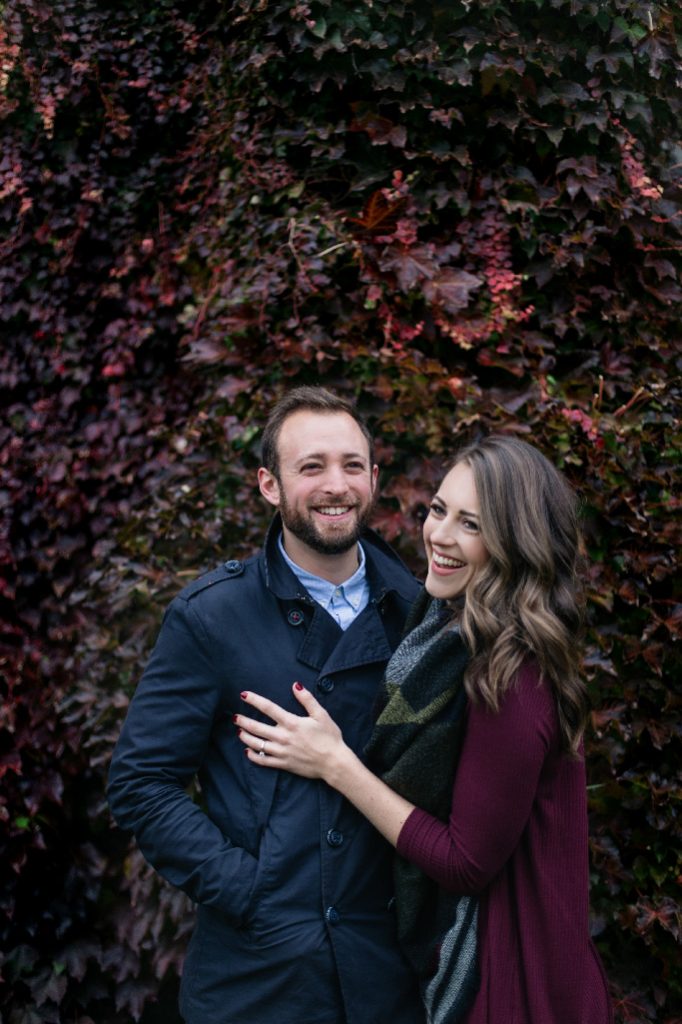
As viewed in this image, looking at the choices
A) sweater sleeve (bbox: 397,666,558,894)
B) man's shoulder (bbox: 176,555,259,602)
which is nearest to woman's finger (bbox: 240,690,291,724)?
man's shoulder (bbox: 176,555,259,602)

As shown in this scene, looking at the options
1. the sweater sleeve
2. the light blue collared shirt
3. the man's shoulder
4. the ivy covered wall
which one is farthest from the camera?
the ivy covered wall

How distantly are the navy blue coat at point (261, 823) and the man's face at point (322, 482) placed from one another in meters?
0.13

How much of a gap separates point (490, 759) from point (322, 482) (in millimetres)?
701

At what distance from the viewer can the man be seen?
68.5 inches

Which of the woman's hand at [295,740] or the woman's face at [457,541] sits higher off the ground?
the woman's face at [457,541]

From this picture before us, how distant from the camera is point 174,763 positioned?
71.5 inches

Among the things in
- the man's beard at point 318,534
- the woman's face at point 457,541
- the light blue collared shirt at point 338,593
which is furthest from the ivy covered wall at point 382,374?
the woman's face at point 457,541

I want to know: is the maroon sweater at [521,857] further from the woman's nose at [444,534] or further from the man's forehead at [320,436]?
the man's forehead at [320,436]

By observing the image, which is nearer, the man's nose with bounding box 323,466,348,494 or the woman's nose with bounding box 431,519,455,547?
the woman's nose with bounding box 431,519,455,547

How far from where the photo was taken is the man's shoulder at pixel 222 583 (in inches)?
75.5

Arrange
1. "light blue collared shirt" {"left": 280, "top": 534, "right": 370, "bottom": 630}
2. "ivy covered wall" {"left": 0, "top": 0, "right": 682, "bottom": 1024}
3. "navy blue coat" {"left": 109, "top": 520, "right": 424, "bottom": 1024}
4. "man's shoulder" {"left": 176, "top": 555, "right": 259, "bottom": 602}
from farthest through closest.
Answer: "ivy covered wall" {"left": 0, "top": 0, "right": 682, "bottom": 1024}, "light blue collared shirt" {"left": 280, "top": 534, "right": 370, "bottom": 630}, "man's shoulder" {"left": 176, "top": 555, "right": 259, "bottom": 602}, "navy blue coat" {"left": 109, "top": 520, "right": 424, "bottom": 1024}

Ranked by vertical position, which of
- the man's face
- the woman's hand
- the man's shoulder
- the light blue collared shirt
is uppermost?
the man's face

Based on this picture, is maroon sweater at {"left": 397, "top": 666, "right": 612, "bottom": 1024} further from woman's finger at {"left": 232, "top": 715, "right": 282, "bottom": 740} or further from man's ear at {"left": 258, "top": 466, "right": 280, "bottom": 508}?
man's ear at {"left": 258, "top": 466, "right": 280, "bottom": 508}

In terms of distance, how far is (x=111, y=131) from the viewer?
3553mm
